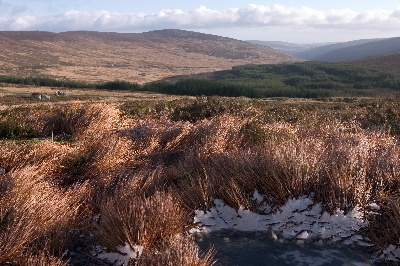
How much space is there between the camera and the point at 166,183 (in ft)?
19.0

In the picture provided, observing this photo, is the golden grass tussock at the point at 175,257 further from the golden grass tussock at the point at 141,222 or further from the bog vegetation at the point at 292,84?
the bog vegetation at the point at 292,84

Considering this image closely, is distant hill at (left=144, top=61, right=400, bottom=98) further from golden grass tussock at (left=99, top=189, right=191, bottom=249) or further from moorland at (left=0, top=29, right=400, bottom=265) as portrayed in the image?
golden grass tussock at (left=99, top=189, right=191, bottom=249)

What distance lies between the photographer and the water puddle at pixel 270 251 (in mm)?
4117

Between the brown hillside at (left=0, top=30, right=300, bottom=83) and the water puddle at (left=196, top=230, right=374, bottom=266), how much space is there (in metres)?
85.8

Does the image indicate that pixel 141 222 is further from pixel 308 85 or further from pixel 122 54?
pixel 122 54

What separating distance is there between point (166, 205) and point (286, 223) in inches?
49.2

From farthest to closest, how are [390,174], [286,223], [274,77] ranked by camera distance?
1. [274,77]
2. [390,174]
3. [286,223]

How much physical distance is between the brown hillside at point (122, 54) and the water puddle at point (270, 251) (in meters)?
85.8

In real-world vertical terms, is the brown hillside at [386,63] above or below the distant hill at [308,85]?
above

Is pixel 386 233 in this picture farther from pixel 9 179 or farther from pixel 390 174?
pixel 9 179

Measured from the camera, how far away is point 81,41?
151875 millimetres

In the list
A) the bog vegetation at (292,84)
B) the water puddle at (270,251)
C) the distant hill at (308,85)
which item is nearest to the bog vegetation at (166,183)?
the water puddle at (270,251)

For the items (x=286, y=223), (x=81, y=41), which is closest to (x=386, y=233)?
(x=286, y=223)

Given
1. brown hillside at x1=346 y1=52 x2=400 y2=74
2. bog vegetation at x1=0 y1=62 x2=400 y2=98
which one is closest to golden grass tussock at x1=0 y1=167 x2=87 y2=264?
bog vegetation at x1=0 y1=62 x2=400 y2=98
